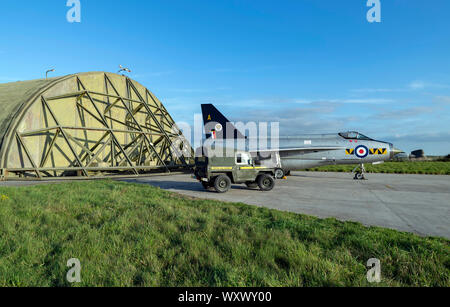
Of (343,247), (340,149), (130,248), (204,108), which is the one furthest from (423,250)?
(204,108)

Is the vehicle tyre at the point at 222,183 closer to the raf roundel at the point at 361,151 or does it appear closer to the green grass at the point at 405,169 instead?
the raf roundel at the point at 361,151

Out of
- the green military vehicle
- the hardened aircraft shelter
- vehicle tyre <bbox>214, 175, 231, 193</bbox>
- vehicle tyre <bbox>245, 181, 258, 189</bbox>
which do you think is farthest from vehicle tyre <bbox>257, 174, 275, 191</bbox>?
the hardened aircraft shelter

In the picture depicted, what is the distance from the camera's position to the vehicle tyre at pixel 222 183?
37.1 feet

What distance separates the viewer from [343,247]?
404cm

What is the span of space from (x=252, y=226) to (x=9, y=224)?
5459mm

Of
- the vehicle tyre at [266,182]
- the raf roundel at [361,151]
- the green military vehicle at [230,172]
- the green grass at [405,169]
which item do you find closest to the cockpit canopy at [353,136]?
the raf roundel at [361,151]

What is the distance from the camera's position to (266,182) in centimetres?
1209

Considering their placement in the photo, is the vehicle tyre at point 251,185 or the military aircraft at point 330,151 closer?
the vehicle tyre at point 251,185

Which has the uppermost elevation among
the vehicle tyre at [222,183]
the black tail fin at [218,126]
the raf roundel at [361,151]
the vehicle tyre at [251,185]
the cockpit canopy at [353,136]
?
the black tail fin at [218,126]

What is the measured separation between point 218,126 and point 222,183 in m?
10.8

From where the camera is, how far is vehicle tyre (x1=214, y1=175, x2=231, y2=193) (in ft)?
37.1

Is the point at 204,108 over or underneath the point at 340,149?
over

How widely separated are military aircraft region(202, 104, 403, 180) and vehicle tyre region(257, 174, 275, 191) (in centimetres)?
587
